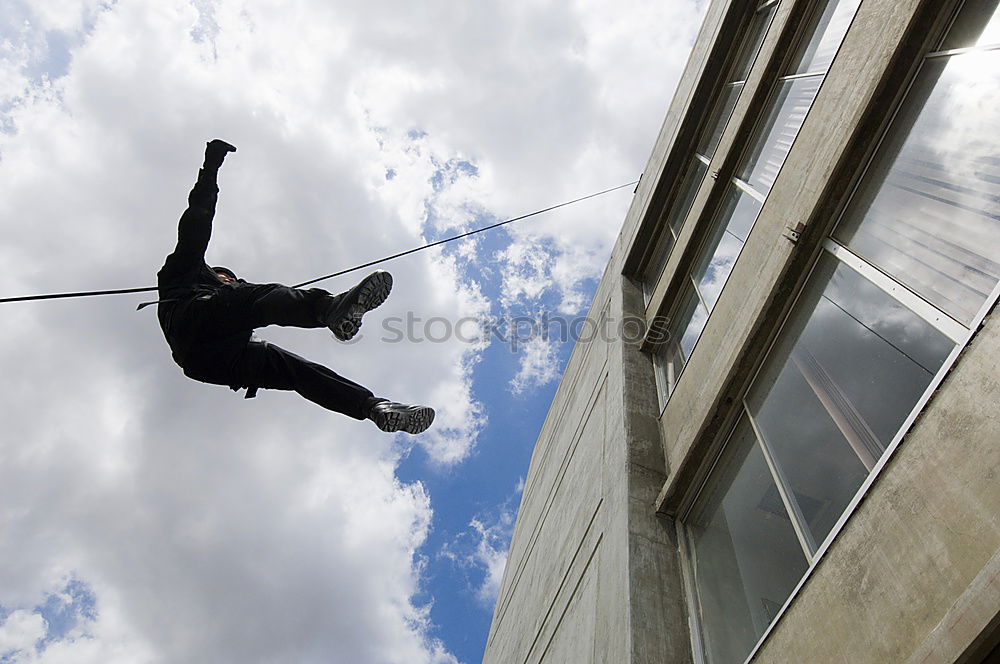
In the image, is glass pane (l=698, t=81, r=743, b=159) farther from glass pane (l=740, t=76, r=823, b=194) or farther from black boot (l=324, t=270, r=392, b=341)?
black boot (l=324, t=270, r=392, b=341)

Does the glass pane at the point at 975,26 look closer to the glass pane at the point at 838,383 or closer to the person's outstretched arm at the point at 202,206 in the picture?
the glass pane at the point at 838,383

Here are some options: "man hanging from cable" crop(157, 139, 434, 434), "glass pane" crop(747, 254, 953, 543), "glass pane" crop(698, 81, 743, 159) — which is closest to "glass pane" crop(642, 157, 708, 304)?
"glass pane" crop(698, 81, 743, 159)

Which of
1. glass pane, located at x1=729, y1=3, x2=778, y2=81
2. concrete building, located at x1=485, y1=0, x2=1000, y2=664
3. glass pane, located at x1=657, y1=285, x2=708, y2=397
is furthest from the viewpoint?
glass pane, located at x1=729, y1=3, x2=778, y2=81

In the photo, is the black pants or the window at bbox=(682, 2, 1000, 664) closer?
the window at bbox=(682, 2, 1000, 664)

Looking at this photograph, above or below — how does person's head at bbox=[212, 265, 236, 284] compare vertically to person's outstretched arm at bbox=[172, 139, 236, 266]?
below

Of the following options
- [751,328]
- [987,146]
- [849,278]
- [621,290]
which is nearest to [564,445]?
[621,290]

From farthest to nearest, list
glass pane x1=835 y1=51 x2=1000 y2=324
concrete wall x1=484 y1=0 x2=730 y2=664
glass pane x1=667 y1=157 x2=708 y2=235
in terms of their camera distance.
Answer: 1. glass pane x1=667 y1=157 x2=708 y2=235
2. concrete wall x1=484 y1=0 x2=730 y2=664
3. glass pane x1=835 y1=51 x2=1000 y2=324

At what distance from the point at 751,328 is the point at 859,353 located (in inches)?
38.1

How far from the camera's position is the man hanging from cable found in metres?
4.61

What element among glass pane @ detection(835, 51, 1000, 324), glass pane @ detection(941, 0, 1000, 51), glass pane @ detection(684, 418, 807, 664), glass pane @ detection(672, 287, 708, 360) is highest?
glass pane @ detection(941, 0, 1000, 51)

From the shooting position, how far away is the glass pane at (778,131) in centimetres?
465

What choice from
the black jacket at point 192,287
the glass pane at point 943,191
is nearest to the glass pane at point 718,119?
the glass pane at point 943,191

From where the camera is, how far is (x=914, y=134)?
3037 millimetres

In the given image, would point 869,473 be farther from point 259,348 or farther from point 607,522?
point 259,348
